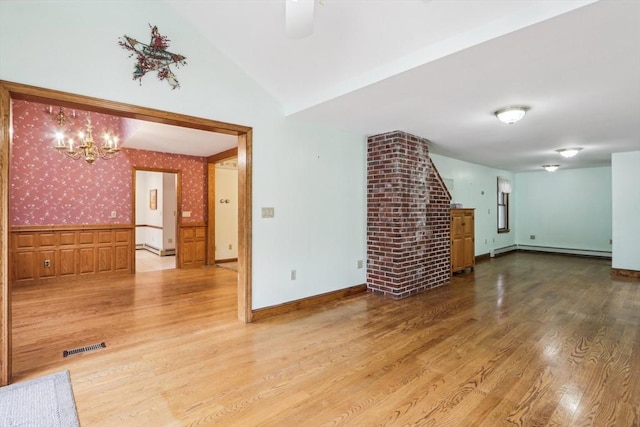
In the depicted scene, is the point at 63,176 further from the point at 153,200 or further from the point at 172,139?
the point at 153,200

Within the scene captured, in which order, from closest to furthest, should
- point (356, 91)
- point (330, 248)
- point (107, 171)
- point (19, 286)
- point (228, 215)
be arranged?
point (356, 91) < point (330, 248) < point (19, 286) < point (107, 171) < point (228, 215)

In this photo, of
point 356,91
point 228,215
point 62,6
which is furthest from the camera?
point 228,215

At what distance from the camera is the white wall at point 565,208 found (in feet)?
25.4

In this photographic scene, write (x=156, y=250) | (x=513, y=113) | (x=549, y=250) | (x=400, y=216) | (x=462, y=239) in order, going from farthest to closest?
1. (x=156, y=250)
2. (x=549, y=250)
3. (x=462, y=239)
4. (x=400, y=216)
5. (x=513, y=113)

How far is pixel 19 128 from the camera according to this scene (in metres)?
4.92

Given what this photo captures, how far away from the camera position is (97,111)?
2.65 metres

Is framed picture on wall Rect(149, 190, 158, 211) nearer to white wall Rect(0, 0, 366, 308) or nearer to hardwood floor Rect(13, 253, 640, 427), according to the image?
hardwood floor Rect(13, 253, 640, 427)

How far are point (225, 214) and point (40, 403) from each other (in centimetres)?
566

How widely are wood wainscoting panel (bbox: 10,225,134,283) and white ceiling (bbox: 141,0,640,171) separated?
14.4 feet

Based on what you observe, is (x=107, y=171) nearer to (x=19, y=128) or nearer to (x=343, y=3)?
(x=19, y=128)

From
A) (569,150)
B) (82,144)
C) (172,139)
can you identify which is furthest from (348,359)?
(569,150)

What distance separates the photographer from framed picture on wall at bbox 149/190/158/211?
9145 mm

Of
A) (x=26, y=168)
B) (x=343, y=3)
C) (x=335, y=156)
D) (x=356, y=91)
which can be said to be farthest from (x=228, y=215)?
(x=343, y=3)

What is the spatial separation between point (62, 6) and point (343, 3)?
2.13m
